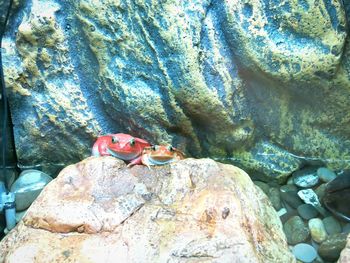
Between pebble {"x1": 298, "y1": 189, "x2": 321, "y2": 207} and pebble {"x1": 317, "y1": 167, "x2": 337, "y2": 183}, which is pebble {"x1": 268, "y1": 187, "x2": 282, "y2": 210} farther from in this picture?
pebble {"x1": 317, "y1": 167, "x2": 337, "y2": 183}

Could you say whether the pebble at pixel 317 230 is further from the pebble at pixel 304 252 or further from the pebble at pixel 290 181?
the pebble at pixel 290 181

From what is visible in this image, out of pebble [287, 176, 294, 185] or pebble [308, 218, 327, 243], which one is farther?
pebble [287, 176, 294, 185]

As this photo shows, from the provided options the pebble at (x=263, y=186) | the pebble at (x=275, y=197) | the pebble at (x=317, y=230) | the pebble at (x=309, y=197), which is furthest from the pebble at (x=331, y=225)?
the pebble at (x=263, y=186)

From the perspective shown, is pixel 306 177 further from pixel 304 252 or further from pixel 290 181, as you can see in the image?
pixel 304 252

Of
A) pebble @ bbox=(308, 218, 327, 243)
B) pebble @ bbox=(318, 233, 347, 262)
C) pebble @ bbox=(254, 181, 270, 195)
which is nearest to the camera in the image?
pebble @ bbox=(318, 233, 347, 262)

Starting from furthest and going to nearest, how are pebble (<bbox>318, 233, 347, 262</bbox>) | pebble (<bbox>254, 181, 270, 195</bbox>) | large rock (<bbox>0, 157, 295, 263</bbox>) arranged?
pebble (<bbox>254, 181, 270, 195</bbox>), pebble (<bbox>318, 233, 347, 262</bbox>), large rock (<bbox>0, 157, 295, 263</bbox>)

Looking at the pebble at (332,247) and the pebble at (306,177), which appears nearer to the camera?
the pebble at (332,247)

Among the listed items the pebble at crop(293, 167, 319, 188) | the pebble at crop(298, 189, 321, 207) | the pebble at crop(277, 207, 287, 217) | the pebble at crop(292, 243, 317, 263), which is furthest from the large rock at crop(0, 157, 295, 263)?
the pebble at crop(293, 167, 319, 188)

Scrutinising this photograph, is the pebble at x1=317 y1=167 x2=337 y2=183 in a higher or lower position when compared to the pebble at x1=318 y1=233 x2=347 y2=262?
higher
